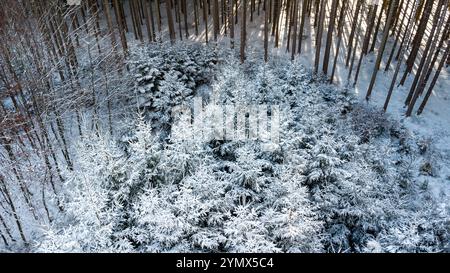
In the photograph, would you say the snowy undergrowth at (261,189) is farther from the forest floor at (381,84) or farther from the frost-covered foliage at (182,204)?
the forest floor at (381,84)

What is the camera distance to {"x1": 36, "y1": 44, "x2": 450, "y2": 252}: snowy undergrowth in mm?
11578

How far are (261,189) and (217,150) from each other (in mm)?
3163

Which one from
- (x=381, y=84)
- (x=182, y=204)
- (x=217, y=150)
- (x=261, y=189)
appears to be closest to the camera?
(x=182, y=204)

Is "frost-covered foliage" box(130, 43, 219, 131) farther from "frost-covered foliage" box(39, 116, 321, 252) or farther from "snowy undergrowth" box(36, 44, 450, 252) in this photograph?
"frost-covered foliage" box(39, 116, 321, 252)

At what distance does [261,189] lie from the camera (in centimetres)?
1373

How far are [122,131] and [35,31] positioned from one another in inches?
229

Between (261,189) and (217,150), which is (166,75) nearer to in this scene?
(217,150)

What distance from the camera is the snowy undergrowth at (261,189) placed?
11.6 meters

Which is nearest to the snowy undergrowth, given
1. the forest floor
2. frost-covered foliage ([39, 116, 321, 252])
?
frost-covered foliage ([39, 116, 321, 252])

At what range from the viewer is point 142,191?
45.5 feet

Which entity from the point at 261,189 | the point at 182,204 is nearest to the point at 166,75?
the point at 261,189

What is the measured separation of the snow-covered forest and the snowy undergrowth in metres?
0.07

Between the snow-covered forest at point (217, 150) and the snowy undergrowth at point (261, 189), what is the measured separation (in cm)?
7

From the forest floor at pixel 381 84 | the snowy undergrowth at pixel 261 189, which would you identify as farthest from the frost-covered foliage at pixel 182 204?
the forest floor at pixel 381 84
